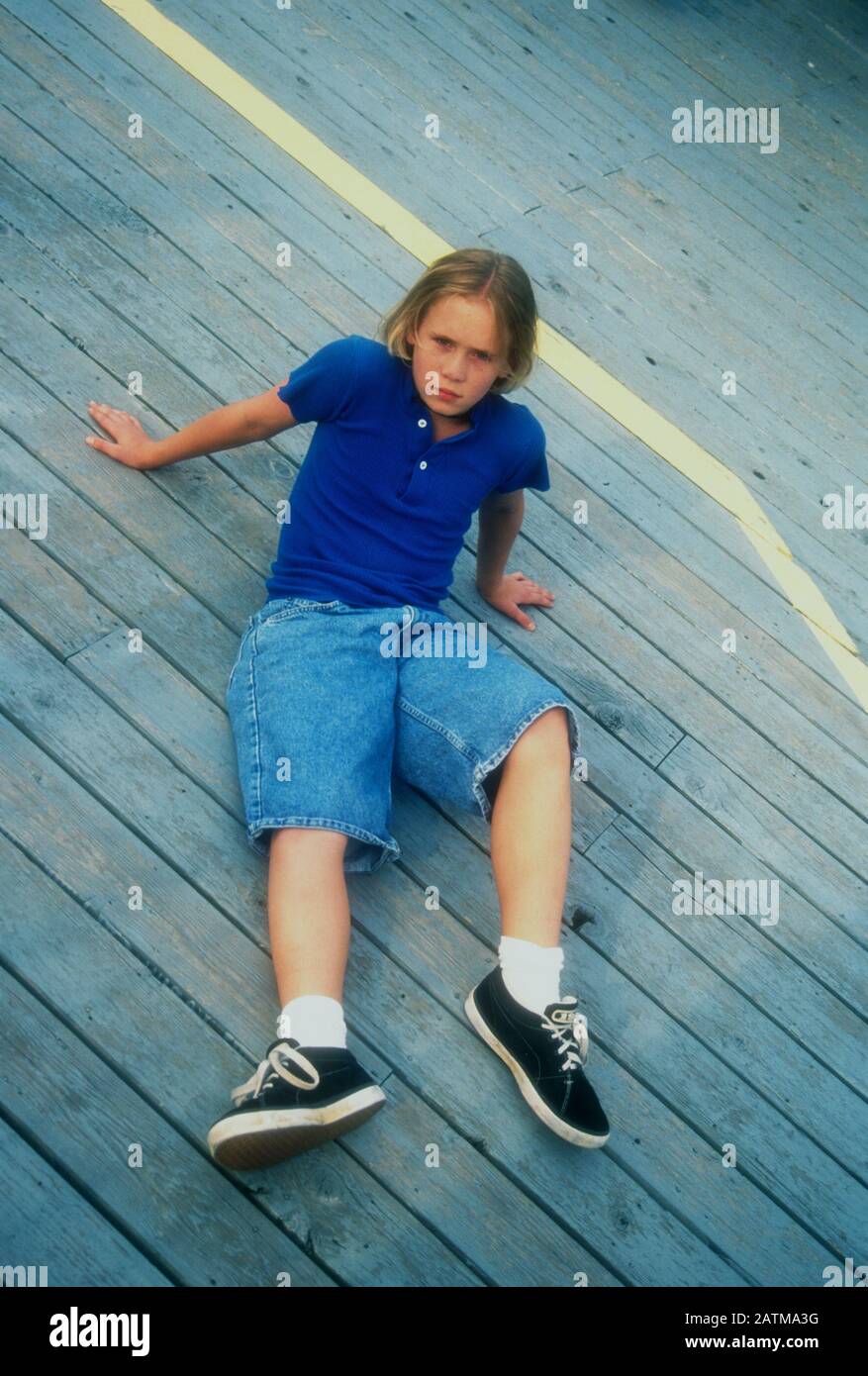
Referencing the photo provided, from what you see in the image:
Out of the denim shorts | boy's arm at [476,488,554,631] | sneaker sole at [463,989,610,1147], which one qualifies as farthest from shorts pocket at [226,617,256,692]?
sneaker sole at [463,989,610,1147]

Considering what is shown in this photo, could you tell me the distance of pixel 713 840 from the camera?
2430 millimetres

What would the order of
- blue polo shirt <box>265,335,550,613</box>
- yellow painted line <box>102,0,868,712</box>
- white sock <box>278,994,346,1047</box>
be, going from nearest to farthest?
white sock <box>278,994,346,1047</box> < blue polo shirt <box>265,335,550,613</box> < yellow painted line <box>102,0,868,712</box>

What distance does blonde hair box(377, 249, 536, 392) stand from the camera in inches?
79.5

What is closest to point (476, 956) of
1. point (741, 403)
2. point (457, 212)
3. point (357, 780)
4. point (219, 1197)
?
point (357, 780)

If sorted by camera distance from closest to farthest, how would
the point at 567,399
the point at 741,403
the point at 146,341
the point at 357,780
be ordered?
the point at 357,780 → the point at 146,341 → the point at 567,399 → the point at 741,403

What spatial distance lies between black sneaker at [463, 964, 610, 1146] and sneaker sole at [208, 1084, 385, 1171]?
0.90 feet

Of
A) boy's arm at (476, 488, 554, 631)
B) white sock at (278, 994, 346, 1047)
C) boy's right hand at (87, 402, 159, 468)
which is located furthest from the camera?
boy's right hand at (87, 402, 159, 468)

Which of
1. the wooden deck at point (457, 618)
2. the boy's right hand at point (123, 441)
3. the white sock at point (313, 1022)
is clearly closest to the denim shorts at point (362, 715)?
the wooden deck at point (457, 618)

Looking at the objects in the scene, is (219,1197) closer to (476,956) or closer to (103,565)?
(476,956)

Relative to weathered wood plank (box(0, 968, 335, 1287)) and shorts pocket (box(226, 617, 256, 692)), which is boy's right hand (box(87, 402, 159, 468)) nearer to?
shorts pocket (box(226, 617, 256, 692))

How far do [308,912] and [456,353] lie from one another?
3.24 feet

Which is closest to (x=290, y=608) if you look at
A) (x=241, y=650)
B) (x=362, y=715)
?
(x=241, y=650)

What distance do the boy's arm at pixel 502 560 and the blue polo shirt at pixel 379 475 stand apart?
12 centimetres

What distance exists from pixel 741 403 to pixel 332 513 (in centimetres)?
164
